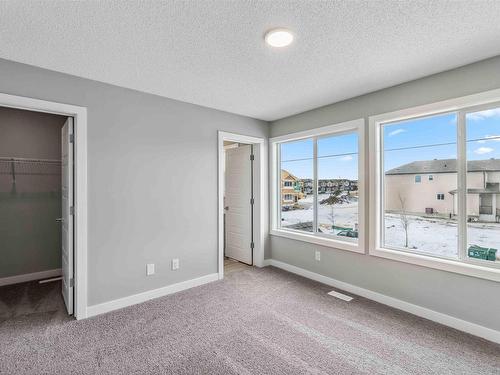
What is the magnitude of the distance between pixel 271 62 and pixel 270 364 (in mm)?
2523

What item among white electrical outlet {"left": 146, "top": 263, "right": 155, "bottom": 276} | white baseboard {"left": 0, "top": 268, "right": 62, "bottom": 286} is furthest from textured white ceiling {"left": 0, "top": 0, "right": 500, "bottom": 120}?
white baseboard {"left": 0, "top": 268, "right": 62, "bottom": 286}

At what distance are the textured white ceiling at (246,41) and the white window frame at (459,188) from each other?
1.15 ft

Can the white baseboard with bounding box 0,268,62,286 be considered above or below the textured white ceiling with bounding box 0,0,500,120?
below

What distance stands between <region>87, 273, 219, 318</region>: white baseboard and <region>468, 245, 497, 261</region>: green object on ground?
9.76 ft

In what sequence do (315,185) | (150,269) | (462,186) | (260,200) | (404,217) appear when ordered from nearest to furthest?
(462,186)
(404,217)
(150,269)
(315,185)
(260,200)

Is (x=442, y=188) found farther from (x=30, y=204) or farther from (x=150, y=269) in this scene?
(x=30, y=204)

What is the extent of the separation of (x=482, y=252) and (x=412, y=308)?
0.87 meters

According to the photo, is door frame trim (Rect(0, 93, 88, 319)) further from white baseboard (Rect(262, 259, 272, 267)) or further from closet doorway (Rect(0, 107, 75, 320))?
white baseboard (Rect(262, 259, 272, 267))

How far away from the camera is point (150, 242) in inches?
125

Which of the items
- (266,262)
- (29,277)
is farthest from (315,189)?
(29,277)

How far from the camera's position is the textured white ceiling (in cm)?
168

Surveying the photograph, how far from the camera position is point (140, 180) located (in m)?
3.10

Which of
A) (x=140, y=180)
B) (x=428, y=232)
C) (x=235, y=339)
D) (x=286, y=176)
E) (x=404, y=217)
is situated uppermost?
(x=286, y=176)

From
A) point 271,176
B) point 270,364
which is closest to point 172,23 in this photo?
point 270,364
